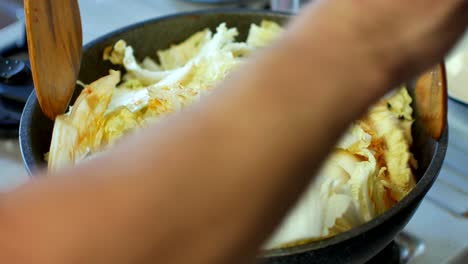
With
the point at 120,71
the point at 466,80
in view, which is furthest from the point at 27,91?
the point at 466,80

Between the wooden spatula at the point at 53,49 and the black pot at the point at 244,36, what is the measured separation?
3cm

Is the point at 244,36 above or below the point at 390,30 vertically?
below

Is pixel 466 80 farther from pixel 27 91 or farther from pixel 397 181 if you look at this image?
pixel 27 91

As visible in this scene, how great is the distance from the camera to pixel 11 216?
0.26 m

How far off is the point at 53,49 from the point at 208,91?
0.23 m

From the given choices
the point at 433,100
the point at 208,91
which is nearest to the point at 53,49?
the point at 208,91

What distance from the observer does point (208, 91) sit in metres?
0.57

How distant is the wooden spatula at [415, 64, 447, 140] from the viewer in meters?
0.68

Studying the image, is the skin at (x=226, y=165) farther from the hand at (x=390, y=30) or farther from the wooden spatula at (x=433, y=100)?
the wooden spatula at (x=433, y=100)

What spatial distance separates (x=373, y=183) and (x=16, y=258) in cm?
48

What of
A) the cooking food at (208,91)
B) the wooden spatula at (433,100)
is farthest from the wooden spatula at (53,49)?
the wooden spatula at (433,100)

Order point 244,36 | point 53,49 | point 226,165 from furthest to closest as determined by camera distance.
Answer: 1. point 244,36
2. point 53,49
3. point 226,165

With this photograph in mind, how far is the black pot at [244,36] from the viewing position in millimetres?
521

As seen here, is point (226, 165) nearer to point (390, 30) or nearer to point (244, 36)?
point (390, 30)
